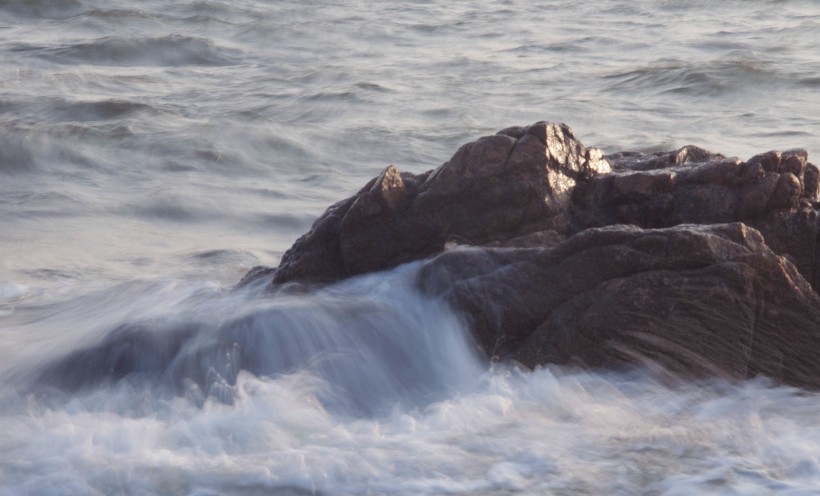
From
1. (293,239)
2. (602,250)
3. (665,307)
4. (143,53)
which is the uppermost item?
(602,250)

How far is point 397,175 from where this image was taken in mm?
4746

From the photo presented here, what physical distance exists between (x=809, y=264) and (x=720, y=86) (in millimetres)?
7769

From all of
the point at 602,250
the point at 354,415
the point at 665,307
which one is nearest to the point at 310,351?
the point at 354,415

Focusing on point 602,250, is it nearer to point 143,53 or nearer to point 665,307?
point 665,307

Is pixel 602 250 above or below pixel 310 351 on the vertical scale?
above

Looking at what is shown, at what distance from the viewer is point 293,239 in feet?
23.9

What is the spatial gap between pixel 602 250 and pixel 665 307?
306mm

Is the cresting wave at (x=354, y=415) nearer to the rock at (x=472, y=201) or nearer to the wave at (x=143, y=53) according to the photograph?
the rock at (x=472, y=201)

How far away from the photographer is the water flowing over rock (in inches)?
159

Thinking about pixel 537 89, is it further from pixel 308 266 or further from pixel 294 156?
pixel 308 266

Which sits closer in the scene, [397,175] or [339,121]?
[397,175]

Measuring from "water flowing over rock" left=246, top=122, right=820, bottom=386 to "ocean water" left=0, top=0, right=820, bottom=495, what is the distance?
12 cm

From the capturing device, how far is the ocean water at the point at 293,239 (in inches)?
144

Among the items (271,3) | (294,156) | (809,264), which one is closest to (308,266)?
(809,264)
